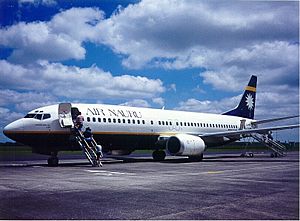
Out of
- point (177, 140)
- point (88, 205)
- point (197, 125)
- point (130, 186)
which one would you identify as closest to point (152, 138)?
point (177, 140)

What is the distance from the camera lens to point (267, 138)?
36656 mm

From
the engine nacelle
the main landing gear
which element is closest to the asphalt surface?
the main landing gear

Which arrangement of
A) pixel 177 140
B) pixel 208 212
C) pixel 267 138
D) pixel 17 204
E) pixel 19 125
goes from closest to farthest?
pixel 208 212 < pixel 17 204 < pixel 19 125 < pixel 177 140 < pixel 267 138

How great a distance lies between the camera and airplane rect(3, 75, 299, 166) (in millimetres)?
19625

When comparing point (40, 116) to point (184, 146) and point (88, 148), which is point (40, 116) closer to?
point (88, 148)

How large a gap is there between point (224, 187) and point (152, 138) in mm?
15310

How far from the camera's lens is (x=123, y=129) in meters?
23.3

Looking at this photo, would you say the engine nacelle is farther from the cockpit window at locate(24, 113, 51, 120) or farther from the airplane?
the cockpit window at locate(24, 113, 51, 120)

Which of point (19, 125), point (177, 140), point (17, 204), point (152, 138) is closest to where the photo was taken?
point (17, 204)

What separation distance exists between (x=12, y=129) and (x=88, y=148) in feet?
13.4

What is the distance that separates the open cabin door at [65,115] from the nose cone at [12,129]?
7.11 feet

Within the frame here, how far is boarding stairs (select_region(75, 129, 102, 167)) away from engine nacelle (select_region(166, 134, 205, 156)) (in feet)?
19.1

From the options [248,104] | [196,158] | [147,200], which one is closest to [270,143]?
[248,104]

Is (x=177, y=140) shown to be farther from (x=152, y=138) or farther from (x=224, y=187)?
(x=224, y=187)
